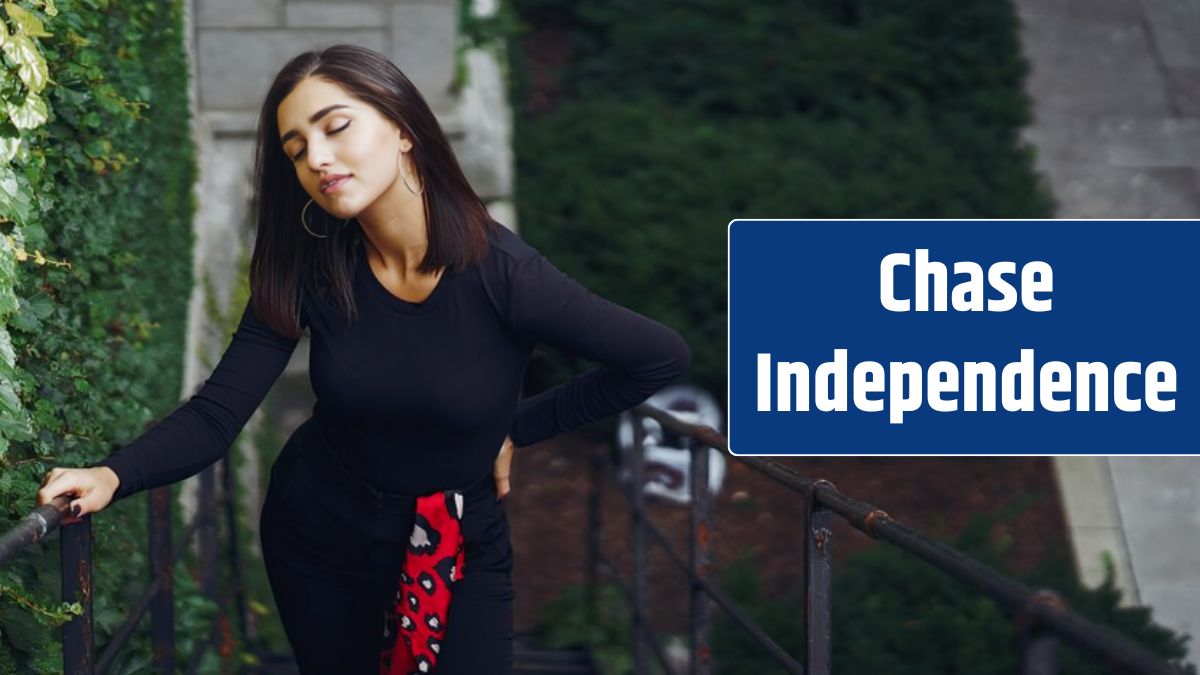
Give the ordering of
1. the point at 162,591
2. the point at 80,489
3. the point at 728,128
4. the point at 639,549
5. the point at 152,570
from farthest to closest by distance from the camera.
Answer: the point at 728,128
the point at 639,549
the point at 162,591
the point at 152,570
the point at 80,489

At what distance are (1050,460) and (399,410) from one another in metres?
6.06

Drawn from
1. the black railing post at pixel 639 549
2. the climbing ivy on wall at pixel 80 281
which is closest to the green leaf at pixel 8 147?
the climbing ivy on wall at pixel 80 281

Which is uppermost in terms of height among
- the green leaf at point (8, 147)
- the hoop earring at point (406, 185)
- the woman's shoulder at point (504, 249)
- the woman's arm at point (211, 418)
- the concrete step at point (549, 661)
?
the green leaf at point (8, 147)

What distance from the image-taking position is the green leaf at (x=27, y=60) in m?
2.84

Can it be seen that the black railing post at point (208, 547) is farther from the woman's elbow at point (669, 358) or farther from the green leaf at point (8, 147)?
the woman's elbow at point (669, 358)

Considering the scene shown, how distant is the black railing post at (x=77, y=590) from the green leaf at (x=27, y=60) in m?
0.78

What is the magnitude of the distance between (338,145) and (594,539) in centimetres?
379

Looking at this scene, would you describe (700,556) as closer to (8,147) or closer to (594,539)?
(594,539)

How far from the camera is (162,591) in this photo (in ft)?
13.5

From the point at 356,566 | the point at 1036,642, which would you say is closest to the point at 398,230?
the point at 356,566

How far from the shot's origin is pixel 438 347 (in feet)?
9.18

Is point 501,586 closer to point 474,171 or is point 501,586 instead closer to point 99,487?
point 99,487

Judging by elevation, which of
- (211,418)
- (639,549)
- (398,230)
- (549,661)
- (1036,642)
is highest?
(398,230)

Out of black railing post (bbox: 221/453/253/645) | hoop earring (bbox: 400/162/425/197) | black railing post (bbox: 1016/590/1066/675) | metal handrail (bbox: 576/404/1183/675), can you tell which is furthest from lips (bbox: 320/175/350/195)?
black railing post (bbox: 221/453/253/645)
